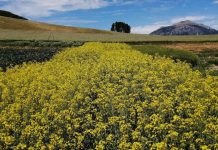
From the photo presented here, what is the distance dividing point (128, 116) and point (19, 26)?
322 ft

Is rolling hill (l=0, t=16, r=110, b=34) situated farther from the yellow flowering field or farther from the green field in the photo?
the yellow flowering field

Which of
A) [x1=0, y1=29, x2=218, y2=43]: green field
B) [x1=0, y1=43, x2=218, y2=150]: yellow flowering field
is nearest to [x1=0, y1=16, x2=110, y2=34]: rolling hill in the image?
[x1=0, y1=29, x2=218, y2=43]: green field

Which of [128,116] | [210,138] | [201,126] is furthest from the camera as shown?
[128,116]

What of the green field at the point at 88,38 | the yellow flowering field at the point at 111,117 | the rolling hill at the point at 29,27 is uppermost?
the rolling hill at the point at 29,27

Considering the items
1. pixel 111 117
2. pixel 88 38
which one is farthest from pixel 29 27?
pixel 111 117

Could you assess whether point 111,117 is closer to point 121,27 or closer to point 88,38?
point 88,38

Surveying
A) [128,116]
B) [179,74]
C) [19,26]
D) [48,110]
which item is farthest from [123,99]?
[19,26]

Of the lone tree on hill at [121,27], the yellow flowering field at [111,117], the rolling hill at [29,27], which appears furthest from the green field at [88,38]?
the lone tree on hill at [121,27]

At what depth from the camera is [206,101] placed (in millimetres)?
13398

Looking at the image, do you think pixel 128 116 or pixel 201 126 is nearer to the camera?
pixel 201 126

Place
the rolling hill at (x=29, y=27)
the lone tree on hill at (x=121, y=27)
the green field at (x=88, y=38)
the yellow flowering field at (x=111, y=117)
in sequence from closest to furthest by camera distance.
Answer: the yellow flowering field at (x=111, y=117) < the green field at (x=88, y=38) < the rolling hill at (x=29, y=27) < the lone tree on hill at (x=121, y=27)

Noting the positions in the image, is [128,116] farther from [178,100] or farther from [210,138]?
[210,138]

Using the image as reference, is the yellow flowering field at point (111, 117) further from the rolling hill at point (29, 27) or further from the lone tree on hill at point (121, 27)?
the lone tree on hill at point (121, 27)

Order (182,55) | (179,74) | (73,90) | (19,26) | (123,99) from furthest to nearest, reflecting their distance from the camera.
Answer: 1. (19,26)
2. (182,55)
3. (179,74)
4. (73,90)
5. (123,99)
